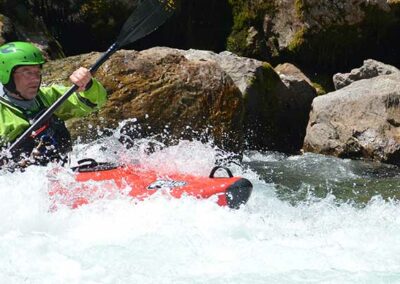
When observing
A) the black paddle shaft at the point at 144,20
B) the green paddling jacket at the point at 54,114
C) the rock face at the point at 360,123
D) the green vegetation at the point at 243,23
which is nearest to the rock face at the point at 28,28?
the green vegetation at the point at 243,23

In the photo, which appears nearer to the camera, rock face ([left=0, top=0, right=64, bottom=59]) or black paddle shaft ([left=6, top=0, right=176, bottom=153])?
black paddle shaft ([left=6, top=0, right=176, bottom=153])

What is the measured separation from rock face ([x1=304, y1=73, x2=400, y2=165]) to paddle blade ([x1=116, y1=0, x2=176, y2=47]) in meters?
3.75

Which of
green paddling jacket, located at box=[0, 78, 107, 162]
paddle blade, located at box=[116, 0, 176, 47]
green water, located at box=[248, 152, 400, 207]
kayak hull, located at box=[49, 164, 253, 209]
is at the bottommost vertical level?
green water, located at box=[248, 152, 400, 207]

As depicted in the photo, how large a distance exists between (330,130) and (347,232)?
15.7 feet

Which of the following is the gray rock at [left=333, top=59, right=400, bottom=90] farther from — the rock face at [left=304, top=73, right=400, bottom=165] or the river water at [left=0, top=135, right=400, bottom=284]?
the river water at [left=0, top=135, right=400, bottom=284]

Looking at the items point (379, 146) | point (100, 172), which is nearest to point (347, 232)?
point (100, 172)

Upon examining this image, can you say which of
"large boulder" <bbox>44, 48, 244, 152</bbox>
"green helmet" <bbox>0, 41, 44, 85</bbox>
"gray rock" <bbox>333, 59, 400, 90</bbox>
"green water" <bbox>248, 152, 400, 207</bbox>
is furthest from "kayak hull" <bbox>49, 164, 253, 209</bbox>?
"gray rock" <bbox>333, 59, 400, 90</bbox>

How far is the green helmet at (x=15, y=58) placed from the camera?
17.8ft

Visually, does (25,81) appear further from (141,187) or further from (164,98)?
(164,98)

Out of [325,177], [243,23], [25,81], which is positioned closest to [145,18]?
[25,81]

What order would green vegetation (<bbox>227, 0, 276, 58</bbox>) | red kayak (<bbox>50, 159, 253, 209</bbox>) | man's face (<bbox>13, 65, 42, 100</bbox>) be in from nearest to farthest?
red kayak (<bbox>50, 159, 253, 209</bbox>) < man's face (<bbox>13, 65, 42, 100</bbox>) < green vegetation (<bbox>227, 0, 276, 58</bbox>)

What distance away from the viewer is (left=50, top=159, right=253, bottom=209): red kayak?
505 cm

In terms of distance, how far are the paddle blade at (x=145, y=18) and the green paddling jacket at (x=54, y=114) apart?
2.64 feet

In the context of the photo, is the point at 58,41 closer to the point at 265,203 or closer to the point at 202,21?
the point at 202,21
